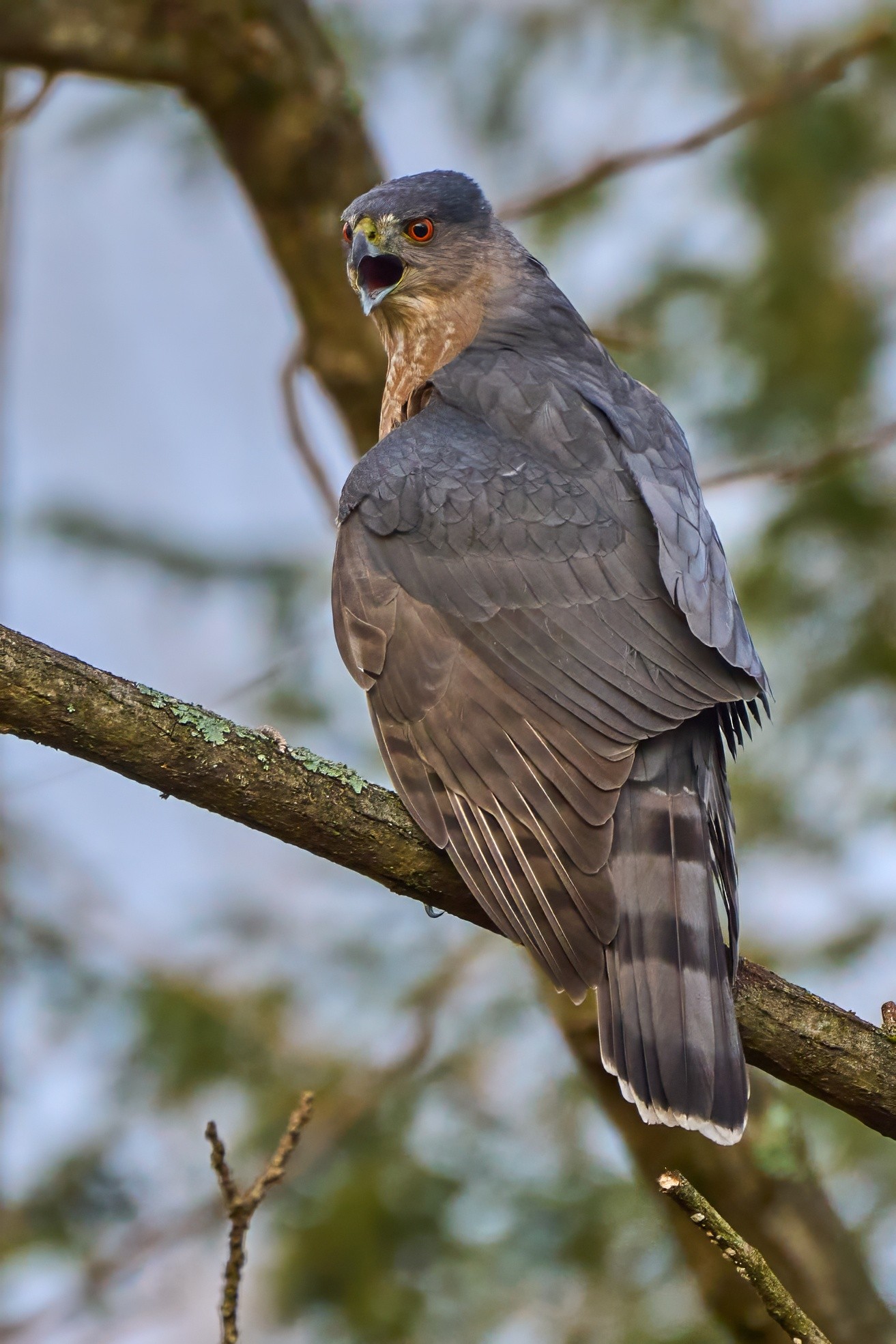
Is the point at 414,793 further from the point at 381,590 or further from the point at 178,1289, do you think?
the point at 178,1289

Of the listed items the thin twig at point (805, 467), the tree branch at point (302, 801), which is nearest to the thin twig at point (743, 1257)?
the tree branch at point (302, 801)

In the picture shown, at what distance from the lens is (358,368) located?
4883mm

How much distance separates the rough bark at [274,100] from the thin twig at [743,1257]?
323 centimetres

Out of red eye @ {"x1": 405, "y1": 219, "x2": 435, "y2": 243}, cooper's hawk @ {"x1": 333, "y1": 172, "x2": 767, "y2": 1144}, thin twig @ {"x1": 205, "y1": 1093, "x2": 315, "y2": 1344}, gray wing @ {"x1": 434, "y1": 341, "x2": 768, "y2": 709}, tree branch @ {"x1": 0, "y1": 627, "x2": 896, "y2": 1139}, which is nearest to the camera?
thin twig @ {"x1": 205, "y1": 1093, "x2": 315, "y2": 1344}

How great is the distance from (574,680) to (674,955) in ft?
2.13

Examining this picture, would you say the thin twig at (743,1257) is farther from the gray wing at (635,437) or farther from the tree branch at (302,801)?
the gray wing at (635,437)

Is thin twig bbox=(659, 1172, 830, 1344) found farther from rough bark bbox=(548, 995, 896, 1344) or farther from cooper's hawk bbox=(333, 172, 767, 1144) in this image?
rough bark bbox=(548, 995, 896, 1344)

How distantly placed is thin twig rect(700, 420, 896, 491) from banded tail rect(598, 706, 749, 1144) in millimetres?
1778

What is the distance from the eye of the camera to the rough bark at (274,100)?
4.80m

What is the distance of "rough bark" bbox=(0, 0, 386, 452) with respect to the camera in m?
4.80

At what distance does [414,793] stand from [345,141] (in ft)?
8.88

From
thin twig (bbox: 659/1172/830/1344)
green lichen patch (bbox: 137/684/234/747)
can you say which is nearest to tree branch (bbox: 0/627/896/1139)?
green lichen patch (bbox: 137/684/234/747)

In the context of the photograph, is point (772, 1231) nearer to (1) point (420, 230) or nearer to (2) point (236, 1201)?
(2) point (236, 1201)

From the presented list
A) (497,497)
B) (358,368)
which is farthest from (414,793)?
(358,368)
